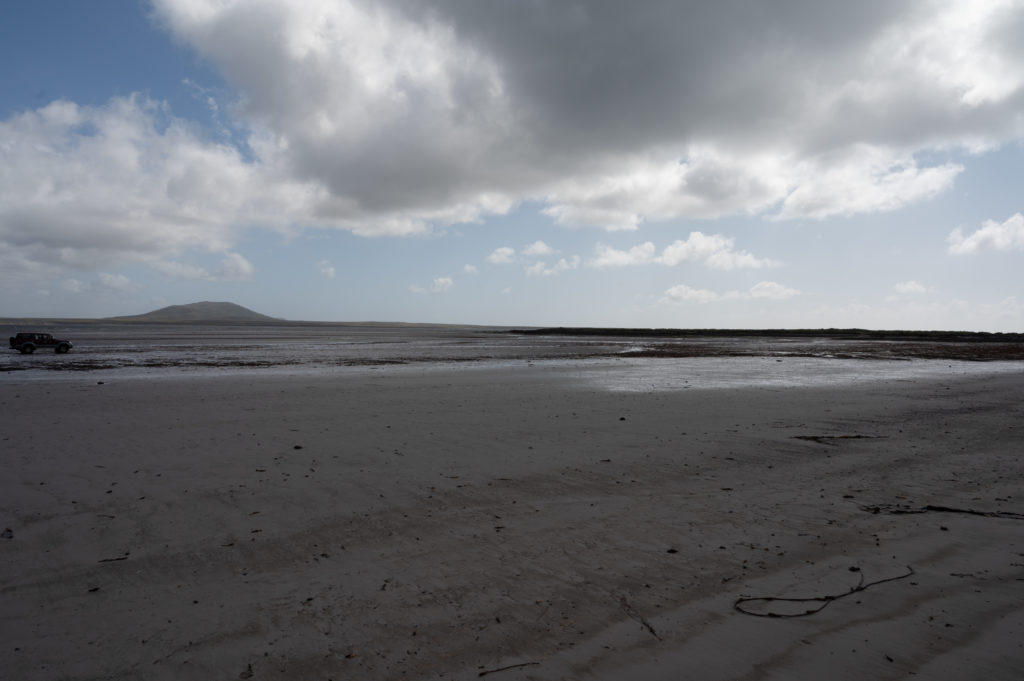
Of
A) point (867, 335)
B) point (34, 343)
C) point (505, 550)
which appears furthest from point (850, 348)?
point (34, 343)

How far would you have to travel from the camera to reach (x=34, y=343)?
33188 mm

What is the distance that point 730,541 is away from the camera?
5219mm

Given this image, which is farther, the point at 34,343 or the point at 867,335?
the point at 867,335

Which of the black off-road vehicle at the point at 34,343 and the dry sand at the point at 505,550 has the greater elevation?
the black off-road vehicle at the point at 34,343

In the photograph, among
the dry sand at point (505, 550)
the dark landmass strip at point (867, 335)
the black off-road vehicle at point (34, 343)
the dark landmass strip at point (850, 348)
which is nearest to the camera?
the dry sand at point (505, 550)

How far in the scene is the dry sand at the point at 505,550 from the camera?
Answer: 3.52 metres

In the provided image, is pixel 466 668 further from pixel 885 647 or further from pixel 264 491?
pixel 264 491

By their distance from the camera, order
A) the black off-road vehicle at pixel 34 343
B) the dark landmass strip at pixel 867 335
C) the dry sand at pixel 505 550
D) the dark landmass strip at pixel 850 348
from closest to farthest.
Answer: the dry sand at pixel 505 550 → the black off-road vehicle at pixel 34 343 → the dark landmass strip at pixel 850 348 → the dark landmass strip at pixel 867 335

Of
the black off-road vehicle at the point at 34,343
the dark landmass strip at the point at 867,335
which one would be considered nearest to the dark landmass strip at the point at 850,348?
the dark landmass strip at the point at 867,335

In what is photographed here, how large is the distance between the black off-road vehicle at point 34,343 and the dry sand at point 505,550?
29.4 meters

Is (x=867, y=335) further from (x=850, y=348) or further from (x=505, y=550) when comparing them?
(x=505, y=550)

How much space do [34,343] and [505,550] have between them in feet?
134

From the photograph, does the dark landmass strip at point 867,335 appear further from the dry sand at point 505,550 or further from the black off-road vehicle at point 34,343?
the dry sand at point 505,550

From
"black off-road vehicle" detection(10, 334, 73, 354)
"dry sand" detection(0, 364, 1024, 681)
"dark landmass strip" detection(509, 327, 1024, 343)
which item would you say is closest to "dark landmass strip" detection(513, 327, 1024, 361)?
"dark landmass strip" detection(509, 327, 1024, 343)
